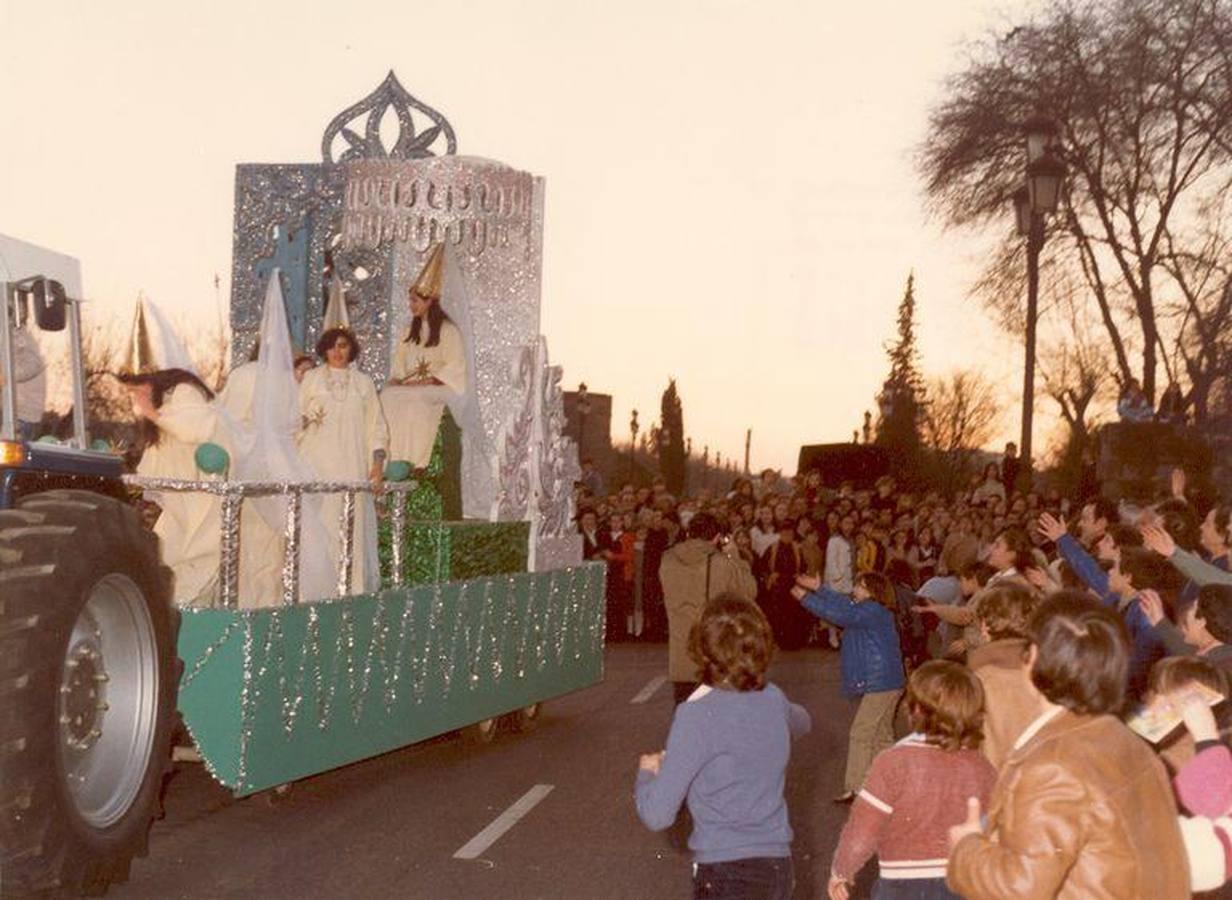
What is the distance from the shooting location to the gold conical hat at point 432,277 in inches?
675

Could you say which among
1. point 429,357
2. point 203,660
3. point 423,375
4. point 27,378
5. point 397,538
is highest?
point 429,357

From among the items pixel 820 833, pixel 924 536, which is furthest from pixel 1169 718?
pixel 924 536

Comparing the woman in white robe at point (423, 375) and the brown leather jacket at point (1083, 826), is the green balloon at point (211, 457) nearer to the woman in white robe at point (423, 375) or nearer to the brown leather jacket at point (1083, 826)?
the woman in white robe at point (423, 375)

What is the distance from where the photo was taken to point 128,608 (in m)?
8.60

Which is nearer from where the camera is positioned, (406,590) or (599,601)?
(406,590)

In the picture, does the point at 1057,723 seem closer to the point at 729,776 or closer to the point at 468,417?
the point at 729,776

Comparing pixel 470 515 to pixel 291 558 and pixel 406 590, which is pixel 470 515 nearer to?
pixel 406 590

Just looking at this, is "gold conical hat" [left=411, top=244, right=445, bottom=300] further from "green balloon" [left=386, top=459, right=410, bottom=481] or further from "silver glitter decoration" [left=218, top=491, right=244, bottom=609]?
"silver glitter decoration" [left=218, top=491, right=244, bottom=609]

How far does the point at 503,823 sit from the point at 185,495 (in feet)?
8.39

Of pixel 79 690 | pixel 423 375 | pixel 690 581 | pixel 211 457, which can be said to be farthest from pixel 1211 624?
pixel 423 375

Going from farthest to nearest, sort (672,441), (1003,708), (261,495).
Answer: (672,441) → (261,495) → (1003,708)

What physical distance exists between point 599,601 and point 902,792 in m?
11.6

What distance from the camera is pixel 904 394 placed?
306 feet

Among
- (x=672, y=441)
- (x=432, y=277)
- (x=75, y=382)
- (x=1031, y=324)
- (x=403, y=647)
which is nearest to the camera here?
(x=75, y=382)
